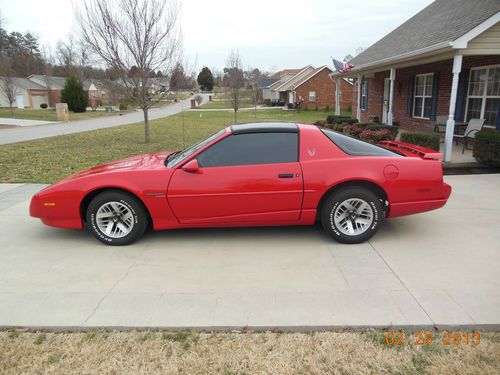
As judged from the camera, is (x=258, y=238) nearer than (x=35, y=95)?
Yes

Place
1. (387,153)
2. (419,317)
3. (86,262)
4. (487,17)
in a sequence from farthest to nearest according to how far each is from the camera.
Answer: (487,17)
(387,153)
(86,262)
(419,317)

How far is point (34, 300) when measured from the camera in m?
3.33

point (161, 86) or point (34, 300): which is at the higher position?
point (161, 86)

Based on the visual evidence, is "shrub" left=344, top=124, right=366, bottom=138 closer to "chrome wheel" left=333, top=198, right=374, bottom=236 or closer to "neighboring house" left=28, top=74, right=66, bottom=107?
"chrome wheel" left=333, top=198, right=374, bottom=236

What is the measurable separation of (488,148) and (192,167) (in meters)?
6.79

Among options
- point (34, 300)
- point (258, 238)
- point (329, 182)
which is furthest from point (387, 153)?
point (34, 300)

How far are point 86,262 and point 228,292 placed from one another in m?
1.72

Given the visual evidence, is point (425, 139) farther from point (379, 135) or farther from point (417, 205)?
point (417, 205)

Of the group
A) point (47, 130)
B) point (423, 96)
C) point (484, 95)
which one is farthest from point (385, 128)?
point (47, 130)

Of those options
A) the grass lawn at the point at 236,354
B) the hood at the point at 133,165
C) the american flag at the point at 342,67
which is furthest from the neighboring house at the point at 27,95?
the grass lawn at the point at 236,354

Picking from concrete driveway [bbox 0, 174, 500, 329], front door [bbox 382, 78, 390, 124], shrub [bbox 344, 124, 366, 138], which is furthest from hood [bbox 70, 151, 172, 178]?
front door [bbox 382, 78, 390, 124]

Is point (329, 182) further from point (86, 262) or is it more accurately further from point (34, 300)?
point (34, 300)

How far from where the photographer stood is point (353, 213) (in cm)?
436

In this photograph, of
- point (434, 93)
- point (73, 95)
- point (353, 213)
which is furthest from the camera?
point (73, 95)
